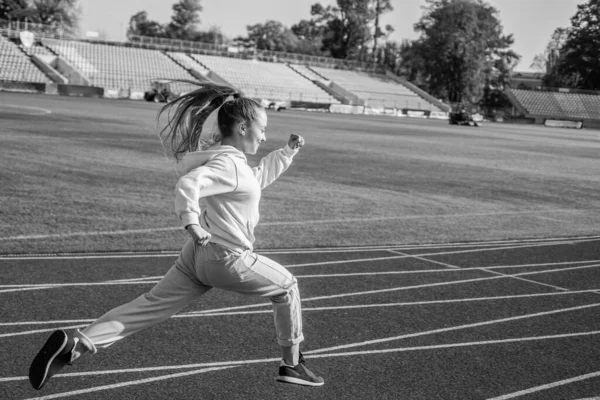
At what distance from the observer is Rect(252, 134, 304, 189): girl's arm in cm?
474

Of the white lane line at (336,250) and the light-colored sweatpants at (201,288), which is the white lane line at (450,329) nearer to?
the light-colored sweatpants at (201,288)

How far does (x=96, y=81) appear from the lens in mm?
59812

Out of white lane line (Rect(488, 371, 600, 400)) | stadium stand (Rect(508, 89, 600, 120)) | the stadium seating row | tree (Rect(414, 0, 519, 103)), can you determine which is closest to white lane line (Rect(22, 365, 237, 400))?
white lane line (Rect(488, 371, 600, 400))

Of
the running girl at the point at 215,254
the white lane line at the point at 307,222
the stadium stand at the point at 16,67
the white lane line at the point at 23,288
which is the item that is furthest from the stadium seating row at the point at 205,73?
the running girl at the point at 215,254

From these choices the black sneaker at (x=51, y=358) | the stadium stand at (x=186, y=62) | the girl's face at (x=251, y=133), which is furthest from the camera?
the stadium stand at (x=186, y=62)

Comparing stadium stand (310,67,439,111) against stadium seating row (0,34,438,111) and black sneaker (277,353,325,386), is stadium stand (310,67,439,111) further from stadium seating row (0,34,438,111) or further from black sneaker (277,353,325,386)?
black sneaker (277,353,325,386)

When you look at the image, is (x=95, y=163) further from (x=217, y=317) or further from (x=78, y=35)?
(x=78, y=35)

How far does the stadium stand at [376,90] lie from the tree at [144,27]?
155 feet

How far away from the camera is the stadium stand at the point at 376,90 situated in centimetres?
7831

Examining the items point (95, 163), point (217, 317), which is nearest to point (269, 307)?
point (217, 317)

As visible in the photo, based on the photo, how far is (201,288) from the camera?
4355 mm

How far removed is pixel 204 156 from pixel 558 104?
92566mm

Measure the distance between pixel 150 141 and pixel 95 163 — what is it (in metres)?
6.55

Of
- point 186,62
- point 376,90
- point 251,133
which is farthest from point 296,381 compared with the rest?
point 376,90
